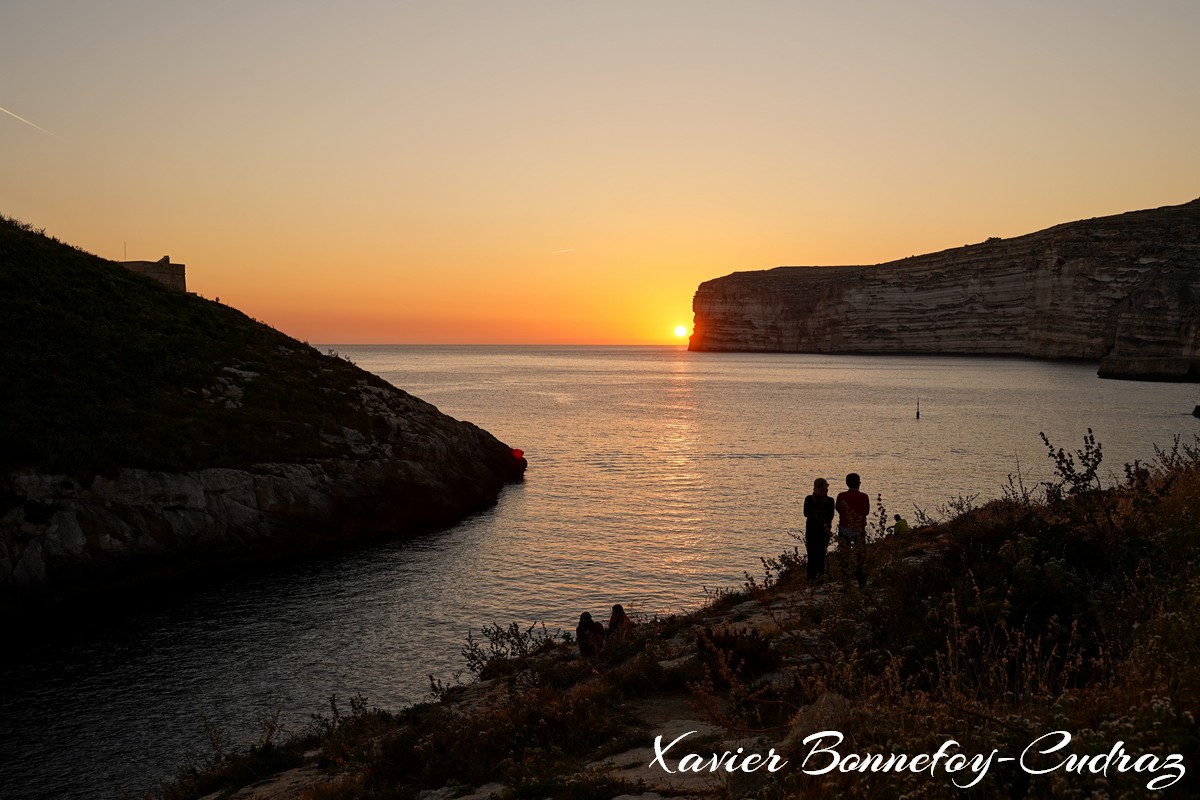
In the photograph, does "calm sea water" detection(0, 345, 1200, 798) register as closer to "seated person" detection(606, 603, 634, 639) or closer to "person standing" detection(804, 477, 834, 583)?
"seated person" detection(606, 603, 634, 639)

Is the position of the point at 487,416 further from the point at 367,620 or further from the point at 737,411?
the point at 367,620

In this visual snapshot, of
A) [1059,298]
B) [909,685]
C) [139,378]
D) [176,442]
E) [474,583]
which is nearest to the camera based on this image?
[909,685]

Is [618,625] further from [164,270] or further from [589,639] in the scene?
[164,270]

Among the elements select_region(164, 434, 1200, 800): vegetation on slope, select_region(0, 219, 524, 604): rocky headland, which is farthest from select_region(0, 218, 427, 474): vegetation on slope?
select_region(164, 434, 1200, 800): vegetation on slope

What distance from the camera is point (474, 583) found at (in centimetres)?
2431

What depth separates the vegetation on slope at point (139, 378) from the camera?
25.2 m

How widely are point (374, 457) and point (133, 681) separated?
16661 millimetres

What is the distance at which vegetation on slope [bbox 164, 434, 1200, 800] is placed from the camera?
5484 mm

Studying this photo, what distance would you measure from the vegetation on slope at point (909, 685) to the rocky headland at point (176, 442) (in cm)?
1417

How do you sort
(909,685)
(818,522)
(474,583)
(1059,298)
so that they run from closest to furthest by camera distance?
1. (909,685)
2. (818,522)
3. (474,583)
4. (1059,298)

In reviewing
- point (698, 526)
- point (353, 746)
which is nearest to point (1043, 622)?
point (353, 746)

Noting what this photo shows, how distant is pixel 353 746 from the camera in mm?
11172

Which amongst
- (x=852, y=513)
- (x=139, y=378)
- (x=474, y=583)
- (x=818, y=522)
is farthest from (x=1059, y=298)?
(x=852, y=513)

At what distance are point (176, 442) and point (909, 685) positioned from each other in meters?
26.0
